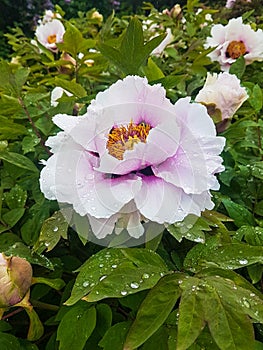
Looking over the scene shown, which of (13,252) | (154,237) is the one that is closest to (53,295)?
(13,252)

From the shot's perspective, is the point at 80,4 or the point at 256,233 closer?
the point at 256,233

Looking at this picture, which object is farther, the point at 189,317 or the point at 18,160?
the point at 18,160

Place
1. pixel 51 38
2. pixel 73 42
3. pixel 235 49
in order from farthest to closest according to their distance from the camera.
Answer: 1. pixel 51 38
2. pixel 235 49
3. pixel 73 42

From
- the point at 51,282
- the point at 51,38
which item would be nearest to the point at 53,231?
the point at 51,282

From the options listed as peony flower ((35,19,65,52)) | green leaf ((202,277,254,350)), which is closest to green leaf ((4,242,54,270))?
green leaf ((202,277,254,350))

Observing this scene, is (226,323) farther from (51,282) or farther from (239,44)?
(239,44)

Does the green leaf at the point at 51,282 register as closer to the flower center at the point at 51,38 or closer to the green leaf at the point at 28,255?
the green leaf at the point at 28,255

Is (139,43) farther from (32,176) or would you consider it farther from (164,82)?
(32,176)

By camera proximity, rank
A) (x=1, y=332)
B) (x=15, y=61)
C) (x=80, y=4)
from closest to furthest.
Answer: (x=1, y=332) → (x=15, y=61) → (x=80, y=4)
